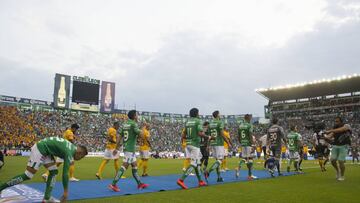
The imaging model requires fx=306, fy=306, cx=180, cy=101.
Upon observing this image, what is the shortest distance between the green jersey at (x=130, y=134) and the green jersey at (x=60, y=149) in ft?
11.9

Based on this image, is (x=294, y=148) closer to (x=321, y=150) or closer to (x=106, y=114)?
(x=321, y=150)

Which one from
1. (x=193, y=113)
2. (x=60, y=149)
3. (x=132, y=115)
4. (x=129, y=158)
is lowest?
(x=129, y=158)

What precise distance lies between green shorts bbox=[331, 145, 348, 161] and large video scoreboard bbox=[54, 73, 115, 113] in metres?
49.4

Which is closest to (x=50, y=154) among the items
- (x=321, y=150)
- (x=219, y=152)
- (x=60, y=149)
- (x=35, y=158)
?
(x=35, y=158)

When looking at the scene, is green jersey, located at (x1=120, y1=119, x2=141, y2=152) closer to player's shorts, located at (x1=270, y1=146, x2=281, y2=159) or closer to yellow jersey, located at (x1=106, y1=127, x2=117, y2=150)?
yellow jersey, located at (x1=106, y1=127, x2=117, y2=150)

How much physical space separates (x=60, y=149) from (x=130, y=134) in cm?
408

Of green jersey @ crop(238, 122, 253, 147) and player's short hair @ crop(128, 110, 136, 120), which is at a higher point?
player's short hair @ crop(128, 110, 136, 120)

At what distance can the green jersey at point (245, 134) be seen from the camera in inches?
530

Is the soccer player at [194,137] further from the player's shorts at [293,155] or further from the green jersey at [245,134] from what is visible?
the player's shorts at [293,155]

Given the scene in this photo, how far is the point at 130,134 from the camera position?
33.4 ft

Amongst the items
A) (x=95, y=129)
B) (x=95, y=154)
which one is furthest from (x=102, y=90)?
(x=95, y=154)

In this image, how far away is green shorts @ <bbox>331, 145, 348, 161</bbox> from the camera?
11594 mm

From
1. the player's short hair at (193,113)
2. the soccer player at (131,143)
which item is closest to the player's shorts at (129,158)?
the soccer player at (131,143)

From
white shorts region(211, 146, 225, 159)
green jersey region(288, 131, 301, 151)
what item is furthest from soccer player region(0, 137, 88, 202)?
green jersey region(288, 131, 301, 151)
